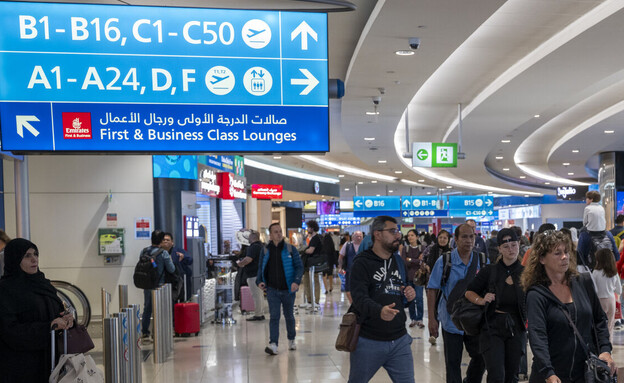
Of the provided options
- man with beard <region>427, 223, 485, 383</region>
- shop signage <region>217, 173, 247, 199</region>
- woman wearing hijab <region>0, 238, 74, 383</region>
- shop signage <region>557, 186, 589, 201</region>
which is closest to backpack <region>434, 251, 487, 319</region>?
man with beard <region>427, 223, 485, 383</region>

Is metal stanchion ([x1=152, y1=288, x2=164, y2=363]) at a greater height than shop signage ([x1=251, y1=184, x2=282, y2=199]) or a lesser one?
lesser

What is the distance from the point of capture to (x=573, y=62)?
29.6 ft

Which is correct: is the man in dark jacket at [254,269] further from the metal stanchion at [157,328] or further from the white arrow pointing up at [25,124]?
the white arrow pointing up at [25,124]

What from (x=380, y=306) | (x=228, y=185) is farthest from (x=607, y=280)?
(x=228, y=185)

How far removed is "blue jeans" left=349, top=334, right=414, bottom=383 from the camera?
14.3 feet

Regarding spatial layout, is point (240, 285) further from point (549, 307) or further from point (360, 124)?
point (549, 307)

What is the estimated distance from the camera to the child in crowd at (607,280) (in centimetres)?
844

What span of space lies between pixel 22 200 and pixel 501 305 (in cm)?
387

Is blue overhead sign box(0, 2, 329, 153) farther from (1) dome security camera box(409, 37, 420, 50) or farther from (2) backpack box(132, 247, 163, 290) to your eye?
(2) backpack box(132, 247, 163, 290)

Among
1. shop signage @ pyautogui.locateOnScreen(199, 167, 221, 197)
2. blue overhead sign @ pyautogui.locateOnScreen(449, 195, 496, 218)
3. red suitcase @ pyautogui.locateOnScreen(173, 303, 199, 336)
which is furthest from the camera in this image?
blue overhead sign @ pyautogui.locateOnScreen(449, 195, 496, 218)

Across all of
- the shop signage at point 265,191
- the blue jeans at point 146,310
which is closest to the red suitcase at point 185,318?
the blue jeans at point 146,310

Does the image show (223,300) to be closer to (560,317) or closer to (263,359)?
(263,359)

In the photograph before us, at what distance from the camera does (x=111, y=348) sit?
4926mm

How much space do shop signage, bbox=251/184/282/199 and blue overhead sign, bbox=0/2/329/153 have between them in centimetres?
1629
